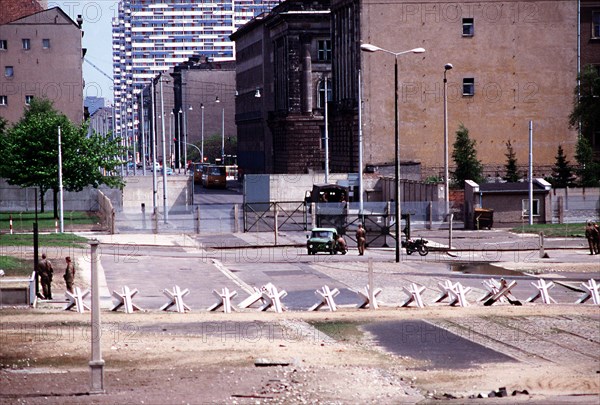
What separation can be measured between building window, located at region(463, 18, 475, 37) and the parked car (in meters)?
36.5

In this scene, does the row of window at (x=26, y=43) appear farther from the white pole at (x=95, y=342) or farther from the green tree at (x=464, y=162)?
the white pole at (x=95, y=342)

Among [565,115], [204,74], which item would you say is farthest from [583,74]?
[204,74]

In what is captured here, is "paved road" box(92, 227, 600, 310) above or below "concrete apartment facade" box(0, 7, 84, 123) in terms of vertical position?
below

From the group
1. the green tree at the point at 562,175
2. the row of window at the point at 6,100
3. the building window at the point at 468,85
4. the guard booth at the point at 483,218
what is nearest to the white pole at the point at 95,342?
A: the guard booth at the point at 483,218

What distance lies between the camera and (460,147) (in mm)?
78875

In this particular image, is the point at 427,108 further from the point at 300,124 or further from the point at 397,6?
the point at 300,124

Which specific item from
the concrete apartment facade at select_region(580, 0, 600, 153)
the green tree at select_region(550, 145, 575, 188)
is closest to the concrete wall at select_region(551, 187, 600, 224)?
the green tree at select_region(550, 145, 575, 188)

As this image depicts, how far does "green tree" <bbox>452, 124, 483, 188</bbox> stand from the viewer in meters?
78.2

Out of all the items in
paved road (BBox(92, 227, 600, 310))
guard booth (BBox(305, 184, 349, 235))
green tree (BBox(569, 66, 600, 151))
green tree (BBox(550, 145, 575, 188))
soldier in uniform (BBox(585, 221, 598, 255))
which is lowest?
paved road (BBox(92, 227, 600, 310))

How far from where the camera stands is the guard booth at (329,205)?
5994 centimetres

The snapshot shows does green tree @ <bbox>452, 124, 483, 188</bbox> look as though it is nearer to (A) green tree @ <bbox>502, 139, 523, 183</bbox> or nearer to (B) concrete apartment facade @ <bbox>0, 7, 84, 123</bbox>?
(A) green tree @ <bbox>502, 139, 523, 183</bbox>

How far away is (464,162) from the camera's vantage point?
78.4 m

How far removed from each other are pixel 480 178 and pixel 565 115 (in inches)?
485

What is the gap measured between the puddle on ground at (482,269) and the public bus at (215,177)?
222 feet
